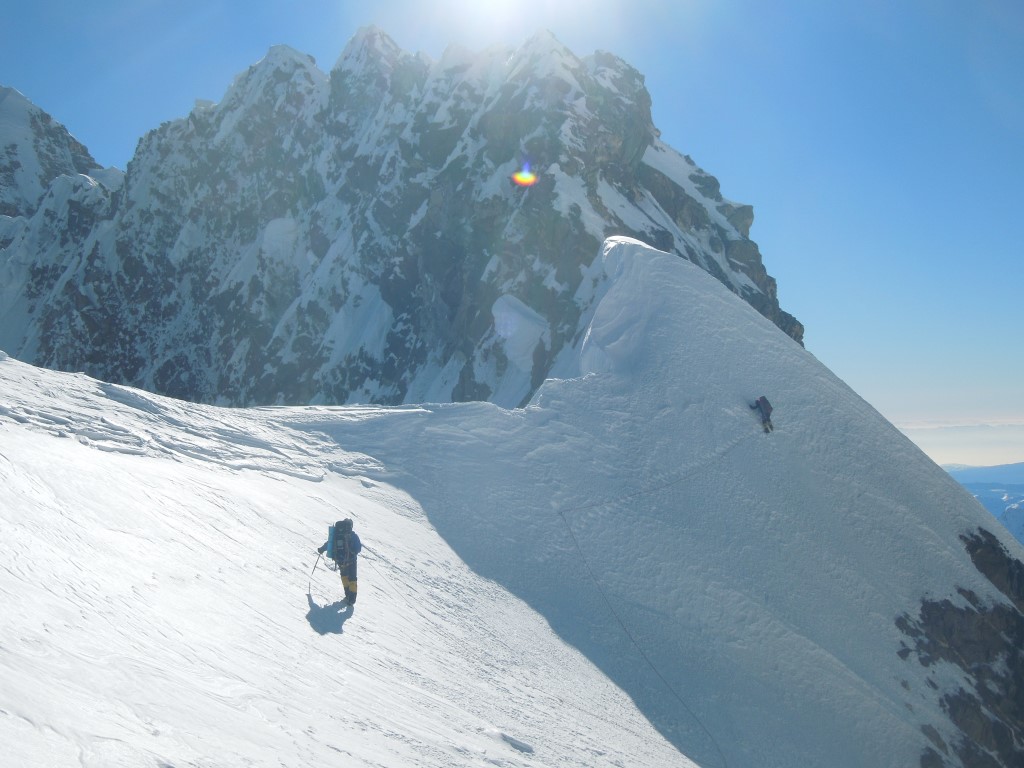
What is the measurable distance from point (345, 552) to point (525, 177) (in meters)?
45.8

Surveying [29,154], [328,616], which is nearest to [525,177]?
[328,616]

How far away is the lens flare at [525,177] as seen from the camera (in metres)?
54.0

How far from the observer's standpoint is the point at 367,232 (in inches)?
2913

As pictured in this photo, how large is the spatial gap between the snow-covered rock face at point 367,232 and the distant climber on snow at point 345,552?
29998 millimetres

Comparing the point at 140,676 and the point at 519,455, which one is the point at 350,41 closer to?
the point at 519,455

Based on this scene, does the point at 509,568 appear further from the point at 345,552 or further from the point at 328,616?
the point at 328,616

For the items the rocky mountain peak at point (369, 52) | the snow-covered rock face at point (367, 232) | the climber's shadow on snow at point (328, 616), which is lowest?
the climber's shadow on snow at point (328, 616)

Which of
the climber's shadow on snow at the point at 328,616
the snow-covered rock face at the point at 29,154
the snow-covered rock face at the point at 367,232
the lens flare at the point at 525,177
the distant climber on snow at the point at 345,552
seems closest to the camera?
the climber's shadow on snow at the point at 328,616

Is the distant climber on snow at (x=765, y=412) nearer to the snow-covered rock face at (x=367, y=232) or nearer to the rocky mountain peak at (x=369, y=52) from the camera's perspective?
the snow-covered rock face at (x=367, y=232)

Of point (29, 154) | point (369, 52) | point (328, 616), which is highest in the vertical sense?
point (369, 52)

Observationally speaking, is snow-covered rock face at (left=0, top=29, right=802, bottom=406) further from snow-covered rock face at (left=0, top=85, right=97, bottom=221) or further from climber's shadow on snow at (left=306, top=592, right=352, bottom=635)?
climber's shadow on snow at (left=306, top=592, right=352, bottom=635)

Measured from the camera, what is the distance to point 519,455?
21312 mm

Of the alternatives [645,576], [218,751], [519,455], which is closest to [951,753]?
[645,576]

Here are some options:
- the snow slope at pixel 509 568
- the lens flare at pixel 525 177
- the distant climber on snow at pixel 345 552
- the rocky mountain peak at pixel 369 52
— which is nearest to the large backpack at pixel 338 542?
the distant climber on snow at pixel 345 552
